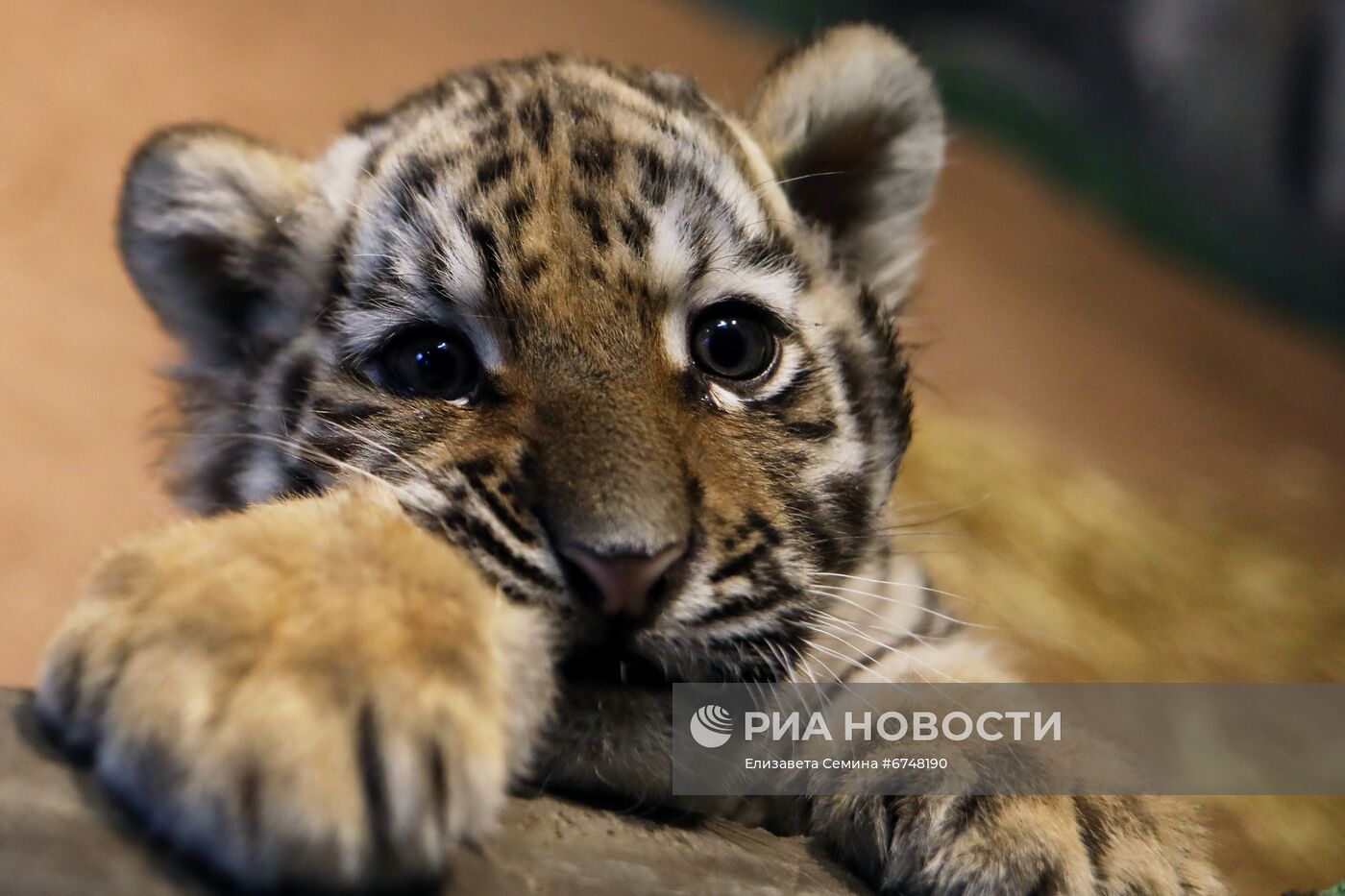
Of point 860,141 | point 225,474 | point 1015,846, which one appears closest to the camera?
point 1015,846

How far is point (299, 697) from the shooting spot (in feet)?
3.50

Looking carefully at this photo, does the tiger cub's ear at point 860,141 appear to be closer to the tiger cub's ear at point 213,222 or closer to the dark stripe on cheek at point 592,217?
the dark stripe on cheek at point 592,217

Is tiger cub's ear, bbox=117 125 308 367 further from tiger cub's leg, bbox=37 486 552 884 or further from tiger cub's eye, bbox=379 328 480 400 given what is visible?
tiger cub's leg, bbox=37 486 552 884

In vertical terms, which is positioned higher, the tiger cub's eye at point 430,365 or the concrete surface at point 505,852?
the tiger cub's eye at point 430,365

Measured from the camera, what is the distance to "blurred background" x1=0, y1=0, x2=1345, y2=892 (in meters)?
3.51

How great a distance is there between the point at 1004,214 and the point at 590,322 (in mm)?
5537

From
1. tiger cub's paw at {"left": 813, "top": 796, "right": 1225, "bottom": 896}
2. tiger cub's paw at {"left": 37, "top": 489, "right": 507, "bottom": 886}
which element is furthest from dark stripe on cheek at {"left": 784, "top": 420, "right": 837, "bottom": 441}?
tiger cub's paw at {"left": 37, "top": 489, "right": 507, "bottom": 886}

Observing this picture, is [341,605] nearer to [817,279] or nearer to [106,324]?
[817,279]

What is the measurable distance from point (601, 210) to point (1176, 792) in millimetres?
1294

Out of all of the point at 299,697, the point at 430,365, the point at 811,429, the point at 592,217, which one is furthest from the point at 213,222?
the point at 299,697

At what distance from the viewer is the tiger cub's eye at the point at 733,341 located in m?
1.78

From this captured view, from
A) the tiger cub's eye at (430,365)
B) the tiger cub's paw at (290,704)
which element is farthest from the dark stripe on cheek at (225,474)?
the tiger cub's paw at (290,704)

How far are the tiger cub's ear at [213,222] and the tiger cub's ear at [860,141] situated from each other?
90cm

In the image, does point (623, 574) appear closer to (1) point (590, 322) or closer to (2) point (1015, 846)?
(1) point (590, 322)
